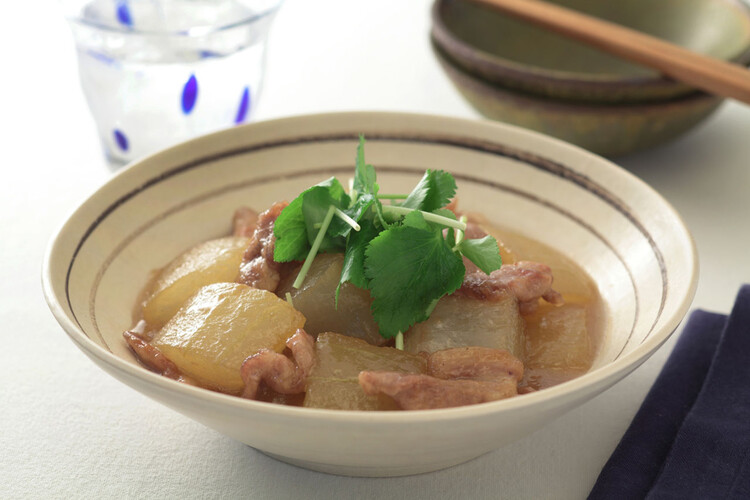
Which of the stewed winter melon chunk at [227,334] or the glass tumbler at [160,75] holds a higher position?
the glass tumbler at [160,75]

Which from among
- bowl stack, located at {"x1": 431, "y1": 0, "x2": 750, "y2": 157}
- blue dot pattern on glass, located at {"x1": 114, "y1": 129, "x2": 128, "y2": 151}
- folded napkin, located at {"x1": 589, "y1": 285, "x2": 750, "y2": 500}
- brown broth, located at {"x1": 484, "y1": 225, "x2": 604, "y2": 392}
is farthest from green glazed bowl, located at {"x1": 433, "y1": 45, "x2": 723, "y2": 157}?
blue dot pattern on glass, located at {"x1": 114, "y1": 129, "x2": 128, "y2": 151}

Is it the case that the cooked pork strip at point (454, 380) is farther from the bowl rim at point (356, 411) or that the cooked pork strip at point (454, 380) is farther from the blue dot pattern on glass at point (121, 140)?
the blue dot pattern on glass at point (121, 140)

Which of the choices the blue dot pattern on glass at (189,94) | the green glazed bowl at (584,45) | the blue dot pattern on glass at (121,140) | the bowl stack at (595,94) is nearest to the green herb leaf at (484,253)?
the bowl stack at (595,94)

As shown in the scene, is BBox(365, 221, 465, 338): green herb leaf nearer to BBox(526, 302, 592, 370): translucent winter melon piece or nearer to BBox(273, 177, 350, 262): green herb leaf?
BBox(273, 177, 350, 262): green herb leaf

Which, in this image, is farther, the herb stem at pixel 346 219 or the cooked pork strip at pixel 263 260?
the cooked pork strip at pixel 263 260

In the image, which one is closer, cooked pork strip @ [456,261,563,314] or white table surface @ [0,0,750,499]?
white table surface @ [0,0,750,499]

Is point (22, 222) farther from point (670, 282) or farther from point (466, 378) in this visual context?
point (670, 282)
